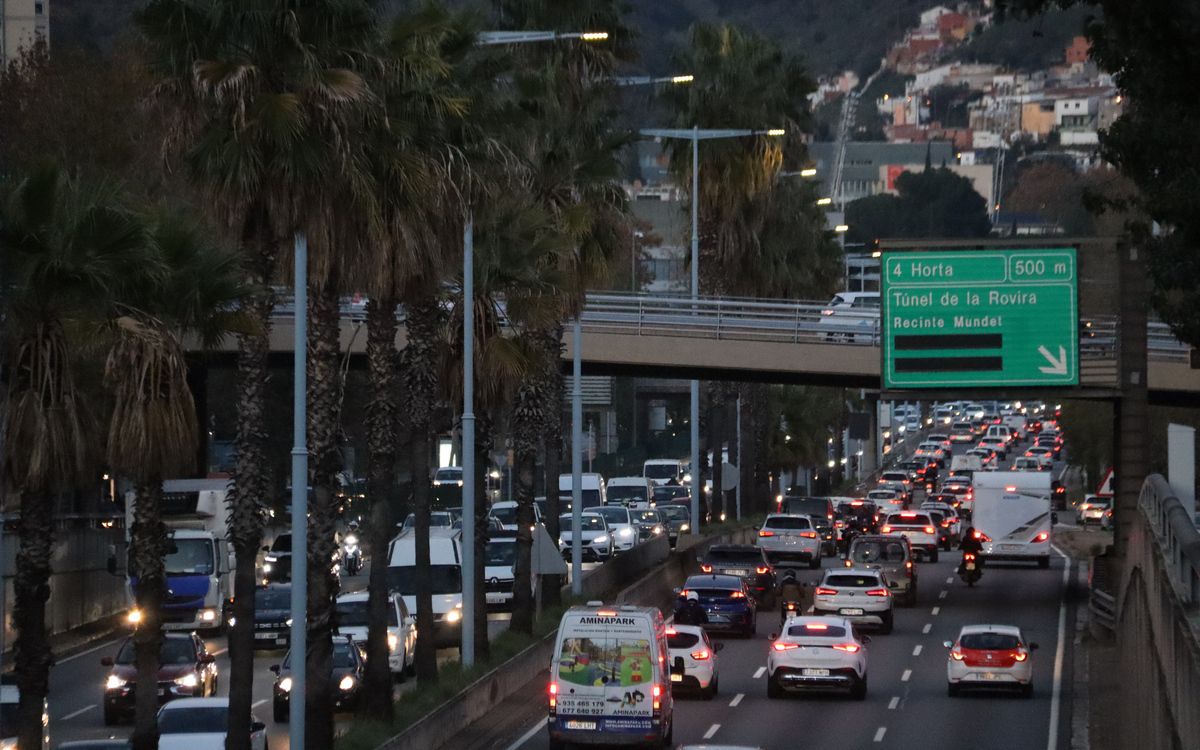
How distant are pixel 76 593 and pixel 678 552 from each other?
55.2 feet

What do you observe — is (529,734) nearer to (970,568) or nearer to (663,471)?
(970,568)

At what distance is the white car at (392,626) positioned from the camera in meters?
36.0

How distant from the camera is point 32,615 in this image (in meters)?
22.1

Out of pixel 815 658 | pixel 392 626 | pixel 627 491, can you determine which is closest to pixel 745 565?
pixel 815 658

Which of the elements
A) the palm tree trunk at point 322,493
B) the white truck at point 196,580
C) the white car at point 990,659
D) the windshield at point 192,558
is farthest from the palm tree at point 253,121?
the windshield at point 192,558

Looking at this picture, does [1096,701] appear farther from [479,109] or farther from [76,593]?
[76,593]

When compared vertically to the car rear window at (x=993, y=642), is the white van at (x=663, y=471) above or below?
above

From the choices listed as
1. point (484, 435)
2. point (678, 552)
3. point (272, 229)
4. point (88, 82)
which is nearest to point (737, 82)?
point (678, 552)

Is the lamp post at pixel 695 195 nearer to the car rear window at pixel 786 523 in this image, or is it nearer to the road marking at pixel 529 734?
the car rear window at pixel 786 523

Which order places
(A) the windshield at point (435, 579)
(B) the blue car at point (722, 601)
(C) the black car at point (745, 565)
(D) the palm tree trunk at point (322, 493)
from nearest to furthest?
(D) the palm tree trunk at point (322, 493), (A) the windshield at point (435, 579), (B) the blue car at point (722, 601), (C) the black car at point (745, 565)

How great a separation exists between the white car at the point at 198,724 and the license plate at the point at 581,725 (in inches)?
162

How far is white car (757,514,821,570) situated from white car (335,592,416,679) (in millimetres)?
24045

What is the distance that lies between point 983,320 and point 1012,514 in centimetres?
1883

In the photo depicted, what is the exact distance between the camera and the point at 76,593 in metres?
47.8
